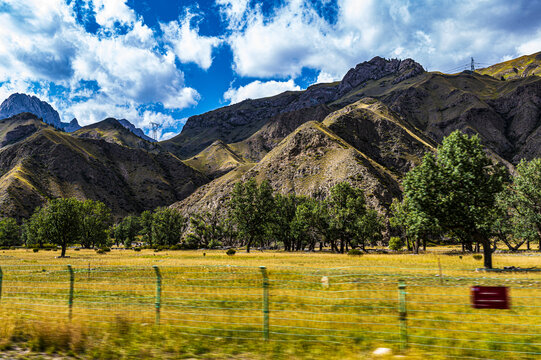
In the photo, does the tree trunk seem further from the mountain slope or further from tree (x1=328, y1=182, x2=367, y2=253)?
the mountain slope

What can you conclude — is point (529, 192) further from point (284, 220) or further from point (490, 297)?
point (284, 220)

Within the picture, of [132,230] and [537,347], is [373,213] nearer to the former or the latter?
[537,347]

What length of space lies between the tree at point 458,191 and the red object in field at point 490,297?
22.8m

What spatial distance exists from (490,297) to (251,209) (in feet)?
233

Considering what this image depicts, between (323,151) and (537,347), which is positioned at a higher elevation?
(323,151)

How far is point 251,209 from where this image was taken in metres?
77.6

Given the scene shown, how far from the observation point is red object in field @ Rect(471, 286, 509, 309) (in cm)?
721

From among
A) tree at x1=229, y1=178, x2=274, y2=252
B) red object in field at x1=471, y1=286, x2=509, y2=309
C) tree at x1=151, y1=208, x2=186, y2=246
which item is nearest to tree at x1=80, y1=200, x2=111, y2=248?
tree at x1=151, y1=208, x2=186, y2=246

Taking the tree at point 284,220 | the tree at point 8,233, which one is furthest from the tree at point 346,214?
the tree at point 8,233

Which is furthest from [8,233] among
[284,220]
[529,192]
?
[529,192]

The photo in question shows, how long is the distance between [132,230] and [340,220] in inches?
4332

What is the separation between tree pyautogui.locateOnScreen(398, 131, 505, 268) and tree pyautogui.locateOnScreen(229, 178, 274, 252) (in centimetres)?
5094

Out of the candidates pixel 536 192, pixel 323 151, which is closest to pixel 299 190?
pixel 323 151

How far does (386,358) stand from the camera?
25.9 feet
